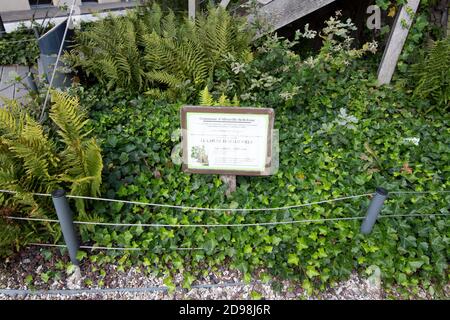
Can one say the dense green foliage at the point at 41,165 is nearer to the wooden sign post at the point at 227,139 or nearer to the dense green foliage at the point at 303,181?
the dense green foliage at the point at 303,181

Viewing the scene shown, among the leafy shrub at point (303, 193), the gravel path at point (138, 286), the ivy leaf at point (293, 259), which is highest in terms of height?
the leafy shrub at point (303, 193)

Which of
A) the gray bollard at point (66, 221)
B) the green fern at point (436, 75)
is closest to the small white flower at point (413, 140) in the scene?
the green fern at point (436, 75)

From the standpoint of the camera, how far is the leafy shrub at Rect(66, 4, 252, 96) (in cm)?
379

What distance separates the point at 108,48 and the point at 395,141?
343 centimetres

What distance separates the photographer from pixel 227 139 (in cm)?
245

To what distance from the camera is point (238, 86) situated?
3.90 m

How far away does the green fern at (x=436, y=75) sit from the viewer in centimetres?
366

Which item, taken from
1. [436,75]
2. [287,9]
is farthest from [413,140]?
[287,9]

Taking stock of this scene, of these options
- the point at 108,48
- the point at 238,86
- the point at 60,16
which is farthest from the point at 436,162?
the point at 60,16

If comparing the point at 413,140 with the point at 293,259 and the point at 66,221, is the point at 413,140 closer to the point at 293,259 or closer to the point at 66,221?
the point at 293,259

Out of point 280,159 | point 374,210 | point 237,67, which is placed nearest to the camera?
point 374,210

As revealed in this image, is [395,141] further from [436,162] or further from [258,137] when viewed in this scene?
[258,137]

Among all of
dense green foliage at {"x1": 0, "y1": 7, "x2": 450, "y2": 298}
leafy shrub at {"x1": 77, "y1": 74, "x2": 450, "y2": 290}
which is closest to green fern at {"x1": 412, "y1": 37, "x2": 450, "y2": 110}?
dense green foliage at {"x1": 0, "y1": 7, "x2": 450, "y2": 298}

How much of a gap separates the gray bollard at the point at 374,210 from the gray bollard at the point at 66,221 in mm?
2002
